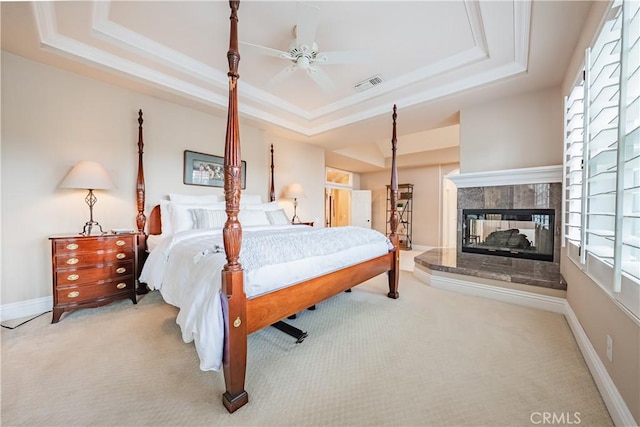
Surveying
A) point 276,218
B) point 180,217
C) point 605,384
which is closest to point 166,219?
point 180,217

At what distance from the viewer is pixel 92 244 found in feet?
7.89

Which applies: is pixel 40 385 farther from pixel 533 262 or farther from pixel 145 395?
pixel 533 262

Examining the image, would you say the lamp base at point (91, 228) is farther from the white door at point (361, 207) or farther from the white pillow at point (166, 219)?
the white door at point (361, 207)

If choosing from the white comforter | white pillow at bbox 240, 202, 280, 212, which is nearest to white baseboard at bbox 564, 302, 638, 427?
the white comforter

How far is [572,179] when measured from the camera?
7.55ft

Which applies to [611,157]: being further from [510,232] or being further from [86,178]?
[86,178]

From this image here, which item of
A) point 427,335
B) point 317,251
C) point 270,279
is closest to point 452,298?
point 427,335

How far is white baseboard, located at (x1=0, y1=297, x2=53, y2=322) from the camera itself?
232 cm

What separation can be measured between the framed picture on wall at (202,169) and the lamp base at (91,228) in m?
1.13

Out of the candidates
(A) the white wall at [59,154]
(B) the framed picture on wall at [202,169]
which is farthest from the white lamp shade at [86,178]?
(B) the framed picture on wall at [202,169]

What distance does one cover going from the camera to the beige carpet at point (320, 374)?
49.8 inches

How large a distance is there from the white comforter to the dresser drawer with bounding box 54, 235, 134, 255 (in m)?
0.40

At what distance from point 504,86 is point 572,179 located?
1.44m

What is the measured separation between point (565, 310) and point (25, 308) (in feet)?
17.4
